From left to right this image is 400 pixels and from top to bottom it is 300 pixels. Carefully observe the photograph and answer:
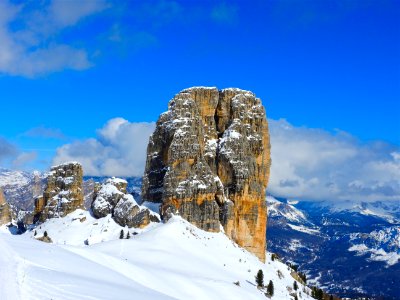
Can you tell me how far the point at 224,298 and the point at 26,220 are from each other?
100013 millimetres

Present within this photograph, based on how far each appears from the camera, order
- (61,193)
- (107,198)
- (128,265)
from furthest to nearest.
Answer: (61,193), (107,198), (128,265)

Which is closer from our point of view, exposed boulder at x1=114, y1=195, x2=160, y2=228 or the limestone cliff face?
the limestone cliff face

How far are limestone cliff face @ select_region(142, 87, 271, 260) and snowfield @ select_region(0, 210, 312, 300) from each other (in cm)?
571

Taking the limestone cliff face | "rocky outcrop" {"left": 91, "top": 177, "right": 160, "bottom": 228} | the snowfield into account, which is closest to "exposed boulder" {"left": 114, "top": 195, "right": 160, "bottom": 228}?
"rocky outcrop" {"left": 91, "top": 177, "right": 160, "bottom": 228}

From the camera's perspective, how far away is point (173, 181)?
394 ft

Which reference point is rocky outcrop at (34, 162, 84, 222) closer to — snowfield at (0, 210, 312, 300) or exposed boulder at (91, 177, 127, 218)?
snowfield at (0, 210, 312, 300)

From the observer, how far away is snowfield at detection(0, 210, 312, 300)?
39.9m

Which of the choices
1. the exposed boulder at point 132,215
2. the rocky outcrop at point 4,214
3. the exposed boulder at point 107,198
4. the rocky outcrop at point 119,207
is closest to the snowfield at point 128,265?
the exposed boulder at point 132,215

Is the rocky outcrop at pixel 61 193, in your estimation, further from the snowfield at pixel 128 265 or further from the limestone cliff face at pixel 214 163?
the limestone cliff face at pixel 214 163

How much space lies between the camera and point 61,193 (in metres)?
140

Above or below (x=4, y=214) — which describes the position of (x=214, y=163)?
above

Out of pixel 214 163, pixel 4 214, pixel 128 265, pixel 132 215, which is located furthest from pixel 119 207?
pixel 4 214

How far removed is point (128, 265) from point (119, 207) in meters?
58.6

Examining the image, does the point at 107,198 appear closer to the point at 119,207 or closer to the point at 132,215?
the point at 119,207
